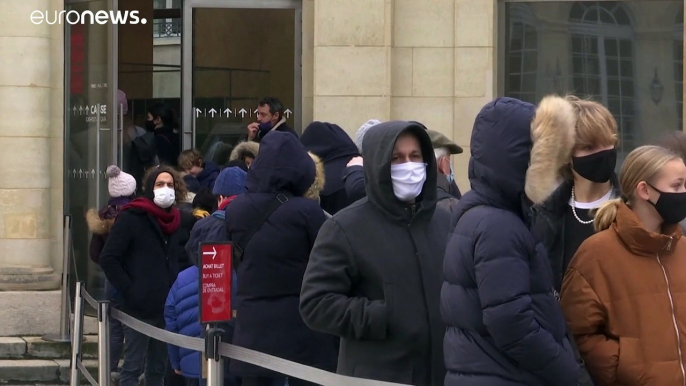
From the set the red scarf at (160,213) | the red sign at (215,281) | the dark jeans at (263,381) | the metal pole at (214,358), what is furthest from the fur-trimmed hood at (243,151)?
the metal pole at (214,358)

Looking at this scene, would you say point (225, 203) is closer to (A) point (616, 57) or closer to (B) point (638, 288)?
(B) point (638, 288)

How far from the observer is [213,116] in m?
11.7

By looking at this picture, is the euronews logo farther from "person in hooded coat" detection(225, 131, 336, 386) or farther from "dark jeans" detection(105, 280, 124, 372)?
"person in hooded coat" detection(225, 131, 336, 386)

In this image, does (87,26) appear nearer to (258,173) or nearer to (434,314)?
(258,173)

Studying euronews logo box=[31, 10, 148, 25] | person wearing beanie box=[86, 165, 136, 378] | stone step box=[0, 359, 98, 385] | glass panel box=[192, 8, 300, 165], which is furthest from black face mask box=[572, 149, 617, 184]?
euronews logo box=[31, 10, 148, 25]

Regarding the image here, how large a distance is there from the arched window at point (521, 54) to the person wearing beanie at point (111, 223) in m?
3.51

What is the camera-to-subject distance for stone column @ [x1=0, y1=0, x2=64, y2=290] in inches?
417

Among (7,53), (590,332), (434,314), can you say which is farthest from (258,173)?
(7,53)

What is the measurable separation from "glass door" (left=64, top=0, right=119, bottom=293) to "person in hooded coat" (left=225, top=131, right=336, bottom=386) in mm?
5215

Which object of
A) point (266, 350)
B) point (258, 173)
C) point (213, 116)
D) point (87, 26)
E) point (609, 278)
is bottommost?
point (266, 350)

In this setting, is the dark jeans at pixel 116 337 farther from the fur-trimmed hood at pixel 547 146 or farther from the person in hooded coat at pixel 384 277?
the fur-trimmed hood at pixel 547 146

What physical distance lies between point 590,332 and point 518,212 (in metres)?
0.58

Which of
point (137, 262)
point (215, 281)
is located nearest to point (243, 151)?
point (137, 262)

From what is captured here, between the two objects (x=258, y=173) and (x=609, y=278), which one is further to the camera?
(x=258, y=173)
